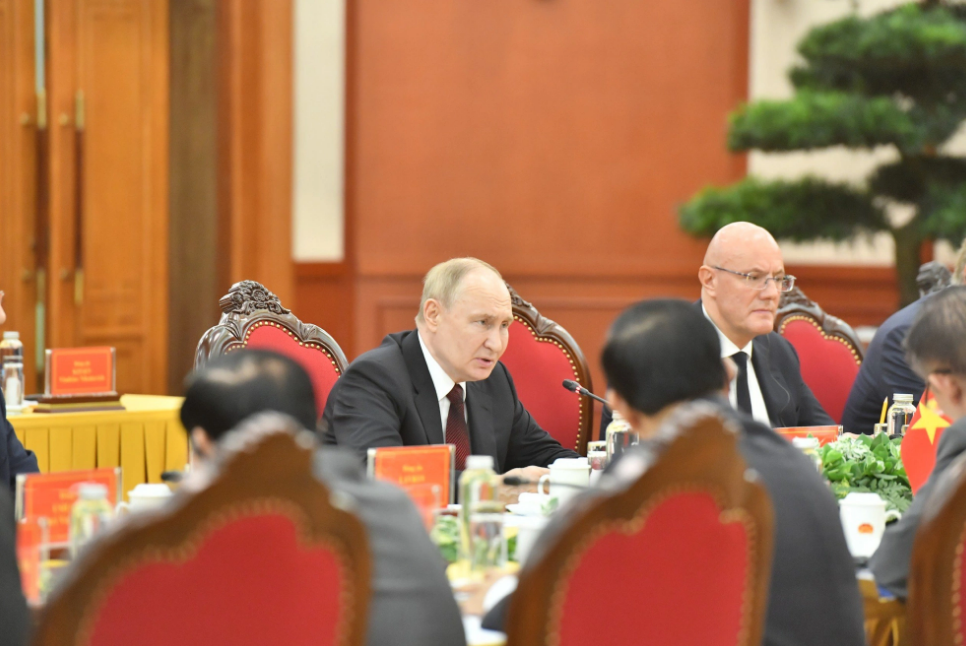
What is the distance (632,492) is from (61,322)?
4690 mm

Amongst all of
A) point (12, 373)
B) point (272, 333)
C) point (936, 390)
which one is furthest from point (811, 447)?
point (12, 373)

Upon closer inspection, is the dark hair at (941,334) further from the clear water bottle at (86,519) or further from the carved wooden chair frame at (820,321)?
the carved wooden chair frame at (820,321)

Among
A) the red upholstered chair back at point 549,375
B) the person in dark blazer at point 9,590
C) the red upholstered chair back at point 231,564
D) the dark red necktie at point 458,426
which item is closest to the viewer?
the red upholstered chair back at point 231,564

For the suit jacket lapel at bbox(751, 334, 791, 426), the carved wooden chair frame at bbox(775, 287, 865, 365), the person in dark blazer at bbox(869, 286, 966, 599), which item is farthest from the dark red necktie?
the carved wooden chair frame at bbox(775, 287, 865, 365)

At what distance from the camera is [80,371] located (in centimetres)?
382

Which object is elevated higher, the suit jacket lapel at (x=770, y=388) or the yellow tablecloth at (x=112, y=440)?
the suit jacket lapel at (x=770, y=388)

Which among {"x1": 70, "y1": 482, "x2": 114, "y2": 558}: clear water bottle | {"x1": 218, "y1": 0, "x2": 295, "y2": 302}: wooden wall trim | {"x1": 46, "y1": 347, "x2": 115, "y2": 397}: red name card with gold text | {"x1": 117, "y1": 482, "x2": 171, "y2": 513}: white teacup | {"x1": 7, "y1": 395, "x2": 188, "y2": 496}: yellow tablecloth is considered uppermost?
{"x1": 218, "y1": 0, "x2": 295, "y2": 302}: wooden wall trim

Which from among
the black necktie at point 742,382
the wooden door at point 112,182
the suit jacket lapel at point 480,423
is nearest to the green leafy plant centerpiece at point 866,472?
the black necktie at point 742,382

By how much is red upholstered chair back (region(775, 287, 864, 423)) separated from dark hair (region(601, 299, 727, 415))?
2284 millimetres

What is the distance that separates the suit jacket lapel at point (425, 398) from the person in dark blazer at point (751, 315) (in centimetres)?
53

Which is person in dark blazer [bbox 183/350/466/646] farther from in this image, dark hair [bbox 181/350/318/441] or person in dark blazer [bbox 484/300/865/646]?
person in dark blazer [bbox 484/300/865/646]

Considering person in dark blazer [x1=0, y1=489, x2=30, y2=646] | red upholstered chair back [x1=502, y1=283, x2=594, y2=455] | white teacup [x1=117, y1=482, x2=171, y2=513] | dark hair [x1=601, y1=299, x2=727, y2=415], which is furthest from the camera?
red upholstered chair back [x1=502, y1=283, x2=594, y2=455]

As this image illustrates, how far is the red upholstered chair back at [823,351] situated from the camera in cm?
374

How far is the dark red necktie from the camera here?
277cm
